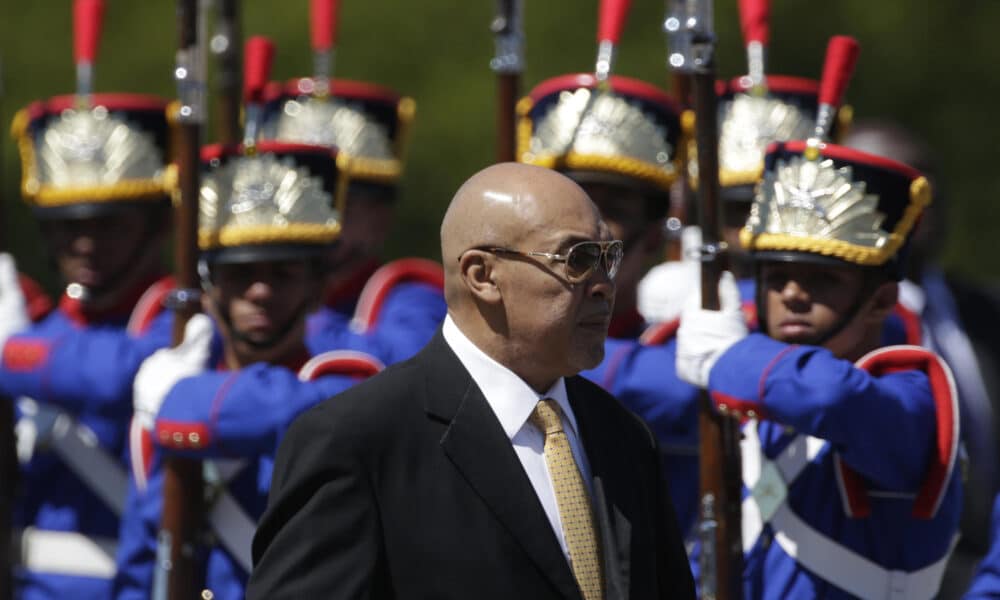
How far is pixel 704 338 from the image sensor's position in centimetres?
486

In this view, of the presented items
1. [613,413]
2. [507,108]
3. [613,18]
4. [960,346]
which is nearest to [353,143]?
[507,108]

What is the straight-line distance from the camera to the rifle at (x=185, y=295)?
5.37m

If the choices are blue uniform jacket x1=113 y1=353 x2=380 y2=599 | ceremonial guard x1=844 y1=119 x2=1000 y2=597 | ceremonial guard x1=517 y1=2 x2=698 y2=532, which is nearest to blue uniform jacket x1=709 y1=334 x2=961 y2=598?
ceremonial guard x1=517 y1=2 x2=698 y2=532

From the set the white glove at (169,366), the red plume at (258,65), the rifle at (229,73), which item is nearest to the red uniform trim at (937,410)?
the white glove at (169,366)

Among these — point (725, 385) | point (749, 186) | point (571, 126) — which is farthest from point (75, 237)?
point (725, 385)

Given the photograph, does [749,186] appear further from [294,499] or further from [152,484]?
[294,499]

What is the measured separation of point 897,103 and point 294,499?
21.3ft

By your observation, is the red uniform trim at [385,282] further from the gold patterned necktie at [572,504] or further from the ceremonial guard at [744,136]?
the gold patterned necktie at [572,504]

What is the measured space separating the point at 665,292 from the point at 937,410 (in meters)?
2.02

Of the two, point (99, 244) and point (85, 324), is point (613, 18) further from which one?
point (85, 324)

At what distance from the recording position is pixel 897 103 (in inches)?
371

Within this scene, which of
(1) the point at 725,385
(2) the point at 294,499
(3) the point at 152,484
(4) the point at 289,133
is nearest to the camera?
(2) the point at 294,499

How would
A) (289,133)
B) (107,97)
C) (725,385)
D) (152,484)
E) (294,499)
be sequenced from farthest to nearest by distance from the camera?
(289,133)
(107,97)
(152,484)
(725,385)
(294,499)

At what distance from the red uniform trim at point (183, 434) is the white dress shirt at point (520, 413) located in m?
1.58
